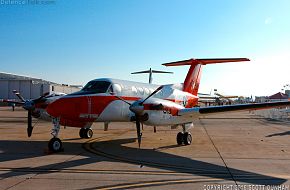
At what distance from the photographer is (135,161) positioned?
33.9 feet

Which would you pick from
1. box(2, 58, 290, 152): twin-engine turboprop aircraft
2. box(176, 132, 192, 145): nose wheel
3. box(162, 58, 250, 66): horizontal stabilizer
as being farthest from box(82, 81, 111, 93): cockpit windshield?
box(162, 58, 250, 66): horizontal stabilizer

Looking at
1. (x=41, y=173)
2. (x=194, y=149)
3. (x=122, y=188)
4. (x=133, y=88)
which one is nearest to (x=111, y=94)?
(x=133, y=88)

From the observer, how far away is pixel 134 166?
9422mm

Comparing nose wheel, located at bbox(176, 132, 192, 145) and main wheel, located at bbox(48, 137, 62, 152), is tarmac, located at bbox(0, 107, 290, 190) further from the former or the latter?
nose wheel, located at bbox(176, 132, 192, 145)

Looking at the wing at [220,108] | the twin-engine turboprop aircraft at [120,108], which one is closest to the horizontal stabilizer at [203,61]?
the twin-engine turboprop aircraft at [120,108]

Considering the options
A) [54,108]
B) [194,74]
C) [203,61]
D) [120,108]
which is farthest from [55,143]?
[203,61]

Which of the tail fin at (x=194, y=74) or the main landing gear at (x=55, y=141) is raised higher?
the tail fin at (x=194, y=74)

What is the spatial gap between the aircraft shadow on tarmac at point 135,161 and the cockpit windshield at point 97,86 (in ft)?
9.12

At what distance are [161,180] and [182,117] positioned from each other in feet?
22.4

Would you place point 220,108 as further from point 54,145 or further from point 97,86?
point 54,145

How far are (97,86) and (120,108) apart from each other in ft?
5.18

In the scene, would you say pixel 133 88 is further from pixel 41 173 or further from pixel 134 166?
pixel 41 173

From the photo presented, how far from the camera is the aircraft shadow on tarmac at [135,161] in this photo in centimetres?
817

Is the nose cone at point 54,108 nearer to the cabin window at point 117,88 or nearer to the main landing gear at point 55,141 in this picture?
the main landing gear at point 55,141
